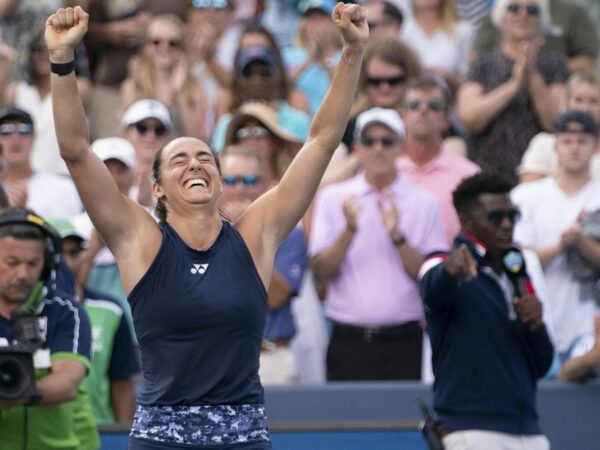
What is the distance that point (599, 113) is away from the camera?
9383 millimetres

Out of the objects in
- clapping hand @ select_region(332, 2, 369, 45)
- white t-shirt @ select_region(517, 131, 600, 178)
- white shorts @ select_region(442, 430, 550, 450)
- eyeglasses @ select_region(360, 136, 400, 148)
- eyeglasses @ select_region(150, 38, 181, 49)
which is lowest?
white shorts @ select_region(442, 430, 550, 450)

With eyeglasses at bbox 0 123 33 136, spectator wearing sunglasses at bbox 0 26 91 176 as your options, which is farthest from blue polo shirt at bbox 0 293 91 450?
spectator wearing sunglasses at bbox 0 26 91 176

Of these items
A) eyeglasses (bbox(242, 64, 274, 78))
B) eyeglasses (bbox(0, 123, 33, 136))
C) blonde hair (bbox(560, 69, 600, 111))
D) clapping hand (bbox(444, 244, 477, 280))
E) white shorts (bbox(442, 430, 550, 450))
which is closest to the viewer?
clapping hand (bbox(444, 244, 477, 280))

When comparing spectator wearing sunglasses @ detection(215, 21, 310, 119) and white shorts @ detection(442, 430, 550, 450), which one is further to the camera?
spectator wearing sunglasses @ detection(215, 21, 310, 119)

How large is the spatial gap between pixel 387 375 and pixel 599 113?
2435mm

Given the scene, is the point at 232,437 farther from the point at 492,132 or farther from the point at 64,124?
the point at 492,132

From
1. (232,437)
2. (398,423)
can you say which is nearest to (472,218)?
(398,423)

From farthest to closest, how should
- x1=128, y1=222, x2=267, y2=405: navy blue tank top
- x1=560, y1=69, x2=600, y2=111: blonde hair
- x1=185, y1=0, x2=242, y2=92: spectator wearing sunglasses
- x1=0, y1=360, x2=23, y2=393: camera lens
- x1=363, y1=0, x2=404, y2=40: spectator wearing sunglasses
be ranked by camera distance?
x1=363, y1=0, x2=404, y2=40: spectator wearing sunglasses, x1=185, y1=0, x2=242, y2=92: spectator wearing sunglasses, x1=560, y1=69, x2=600, y2=111: blonde hair, x1=0, y1=360, x2=23, y2=393: camera lens, x1=128, y1=222, x2=267, y2=405: navy blue tank top

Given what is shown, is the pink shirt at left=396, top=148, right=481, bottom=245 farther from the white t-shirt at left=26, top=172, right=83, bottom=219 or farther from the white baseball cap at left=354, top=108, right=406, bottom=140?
the white t-shirt at left=26, top=172, right=83, bottom=219

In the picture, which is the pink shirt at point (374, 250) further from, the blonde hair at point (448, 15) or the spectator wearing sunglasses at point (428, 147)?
the blonde hair at point (448, 15)

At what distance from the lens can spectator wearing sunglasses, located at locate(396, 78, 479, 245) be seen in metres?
9.05

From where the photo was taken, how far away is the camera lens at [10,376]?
5.82 m

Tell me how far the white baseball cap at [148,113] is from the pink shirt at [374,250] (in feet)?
3.99

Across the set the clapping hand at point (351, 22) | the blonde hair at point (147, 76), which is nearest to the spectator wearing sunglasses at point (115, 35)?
the blonde hair at point (147, 76)
